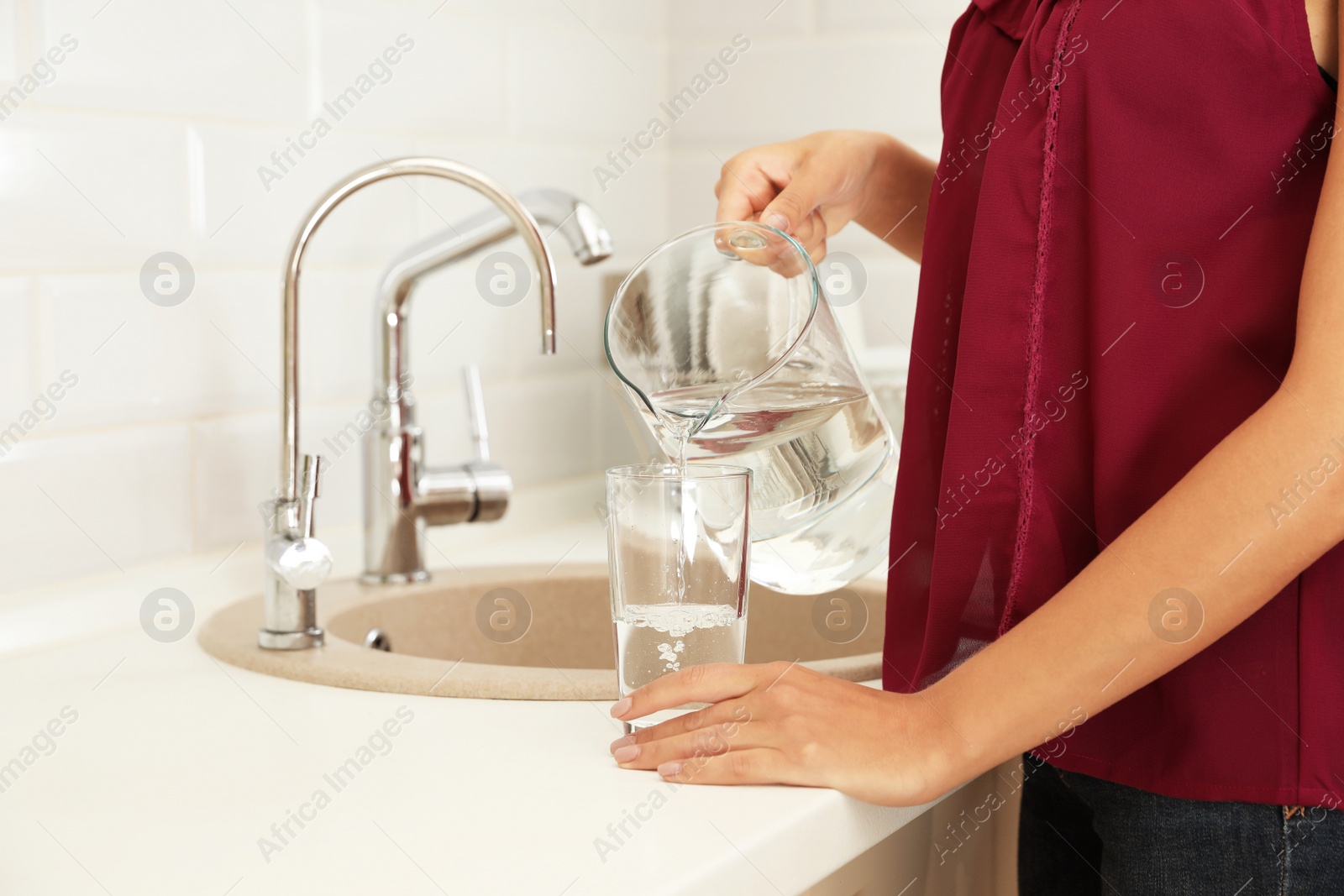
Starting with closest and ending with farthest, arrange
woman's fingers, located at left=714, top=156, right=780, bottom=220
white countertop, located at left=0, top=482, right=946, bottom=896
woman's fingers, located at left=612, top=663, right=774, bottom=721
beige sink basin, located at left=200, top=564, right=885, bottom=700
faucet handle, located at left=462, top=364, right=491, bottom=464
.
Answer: white countertop, located at left=0, top=482, right=946, bottom=896
woman's fingers, located at left=612, top=663, right=774, bottom=721
woman's fingers, located at left=714, top=156, right=780, bottom=220
beige sink basin, located at left=200, top=564, right=885, bottom=700
faucet handle, located at left=462, top=364, right=491, bottom=464

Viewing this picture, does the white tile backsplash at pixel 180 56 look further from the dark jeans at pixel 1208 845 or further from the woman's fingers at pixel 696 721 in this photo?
the dark jeans at pixel 1208 845

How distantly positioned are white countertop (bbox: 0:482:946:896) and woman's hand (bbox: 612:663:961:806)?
1cm

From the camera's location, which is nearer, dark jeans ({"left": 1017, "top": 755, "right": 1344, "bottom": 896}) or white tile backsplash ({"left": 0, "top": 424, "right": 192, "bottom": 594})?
dark jeans ({"left": 1017, "top": 755, "right": 1344, "bottom": 896})

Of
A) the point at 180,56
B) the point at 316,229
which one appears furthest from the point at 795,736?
the point at 180,56

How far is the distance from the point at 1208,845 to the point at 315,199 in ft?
2.54

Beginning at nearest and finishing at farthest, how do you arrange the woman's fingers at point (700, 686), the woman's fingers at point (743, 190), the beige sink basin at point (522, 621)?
the woman's fingers at point (700, 686)
the woman's fingers at point (743, 190)
the beige sink basin at point (522, 621)

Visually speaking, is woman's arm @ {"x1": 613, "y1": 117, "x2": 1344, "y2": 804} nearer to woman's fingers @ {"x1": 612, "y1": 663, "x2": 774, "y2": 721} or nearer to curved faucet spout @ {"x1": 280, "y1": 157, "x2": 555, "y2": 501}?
woman's fingers @ {"x1": 612, "y1": 663, "x2": 774, "y2": 721}

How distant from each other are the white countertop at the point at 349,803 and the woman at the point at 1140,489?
40 mm

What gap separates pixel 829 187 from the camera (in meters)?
0.78

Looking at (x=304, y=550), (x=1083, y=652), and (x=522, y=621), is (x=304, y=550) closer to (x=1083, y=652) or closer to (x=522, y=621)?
(x=522, y=621)

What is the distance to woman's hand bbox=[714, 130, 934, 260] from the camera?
2.45 ft

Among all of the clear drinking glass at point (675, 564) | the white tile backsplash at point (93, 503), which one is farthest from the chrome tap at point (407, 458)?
the clear drinking glass at point (675, 564)

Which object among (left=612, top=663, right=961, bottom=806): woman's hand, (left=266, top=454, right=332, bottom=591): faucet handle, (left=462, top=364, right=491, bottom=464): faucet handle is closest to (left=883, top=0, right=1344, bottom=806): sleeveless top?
(left=612, top=663, right=961, bottom=806): woman's hand

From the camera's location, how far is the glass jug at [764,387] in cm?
66
